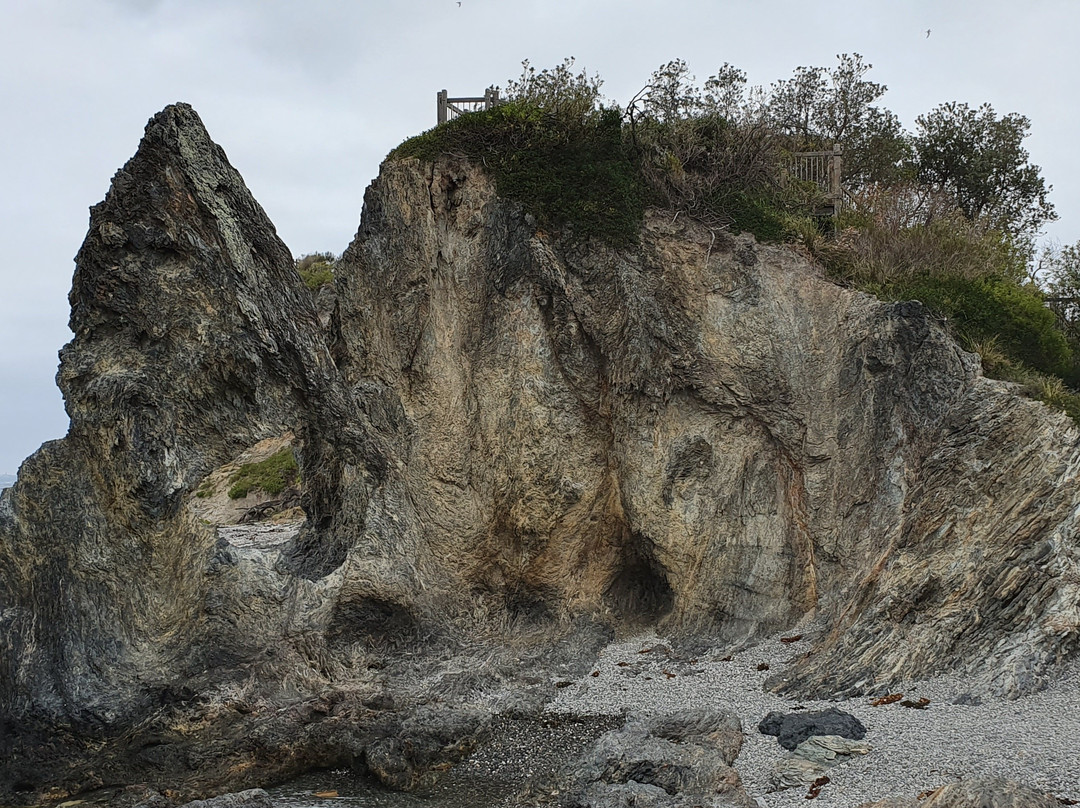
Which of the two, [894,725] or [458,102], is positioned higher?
[458,102]

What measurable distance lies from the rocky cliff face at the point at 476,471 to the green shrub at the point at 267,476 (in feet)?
39.9

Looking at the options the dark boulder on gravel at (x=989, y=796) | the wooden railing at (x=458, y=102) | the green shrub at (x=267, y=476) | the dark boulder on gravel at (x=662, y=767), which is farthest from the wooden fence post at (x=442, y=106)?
the dark boulder on gravel at (x=989, y=796)

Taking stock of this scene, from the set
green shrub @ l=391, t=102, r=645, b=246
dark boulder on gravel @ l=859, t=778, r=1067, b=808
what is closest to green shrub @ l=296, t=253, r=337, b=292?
green shrub @ l=391, t=102, r=645, b=246

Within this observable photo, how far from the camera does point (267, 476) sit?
29453mm

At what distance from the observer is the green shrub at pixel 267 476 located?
95.0 feet

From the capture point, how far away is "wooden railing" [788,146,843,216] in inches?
814

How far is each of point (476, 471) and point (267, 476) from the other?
14409 mm

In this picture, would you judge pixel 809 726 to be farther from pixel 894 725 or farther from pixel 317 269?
pixel 317 269

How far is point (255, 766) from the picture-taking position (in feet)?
41.7

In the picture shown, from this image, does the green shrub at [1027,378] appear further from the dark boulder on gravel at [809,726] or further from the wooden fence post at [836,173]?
the dark boulder on gravel at [809,726]

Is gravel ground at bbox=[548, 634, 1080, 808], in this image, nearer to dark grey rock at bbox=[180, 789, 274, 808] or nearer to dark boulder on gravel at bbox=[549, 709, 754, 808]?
dark boulder on gravel at bbox=[549, 709, 754, 808]

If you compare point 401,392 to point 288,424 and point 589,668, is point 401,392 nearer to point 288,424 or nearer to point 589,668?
point 288,424

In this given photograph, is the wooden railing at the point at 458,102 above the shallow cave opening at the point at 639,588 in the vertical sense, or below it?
above

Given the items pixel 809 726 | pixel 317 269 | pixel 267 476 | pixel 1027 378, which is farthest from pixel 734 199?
pixel 317 269
